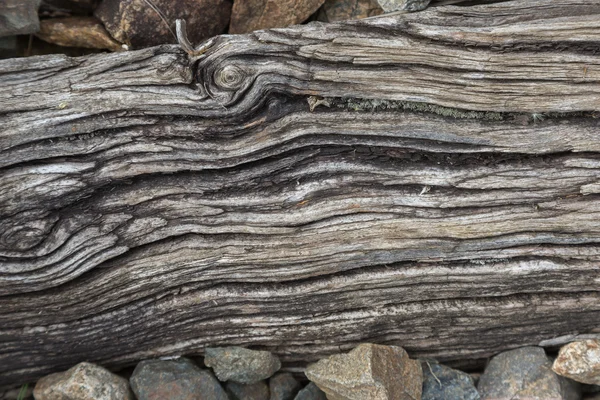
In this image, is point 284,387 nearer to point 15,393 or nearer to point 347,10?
point 15,393

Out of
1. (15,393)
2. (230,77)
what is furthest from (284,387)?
(230,77)

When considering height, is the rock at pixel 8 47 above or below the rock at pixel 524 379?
above

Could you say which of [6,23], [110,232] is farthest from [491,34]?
[6,23]

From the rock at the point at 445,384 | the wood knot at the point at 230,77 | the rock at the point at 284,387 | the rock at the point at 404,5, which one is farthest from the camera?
the rock at the point at 284,387

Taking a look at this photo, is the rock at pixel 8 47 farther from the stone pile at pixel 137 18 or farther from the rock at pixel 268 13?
the rock at pixel 268 13

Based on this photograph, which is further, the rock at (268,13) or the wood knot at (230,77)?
the rock at (268,13)

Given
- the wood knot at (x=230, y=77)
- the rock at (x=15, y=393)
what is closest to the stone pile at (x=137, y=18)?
the wood knot at (x=230, y=77)
